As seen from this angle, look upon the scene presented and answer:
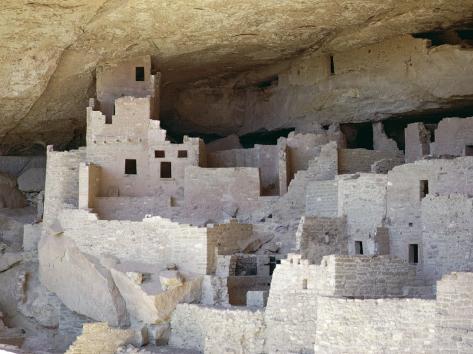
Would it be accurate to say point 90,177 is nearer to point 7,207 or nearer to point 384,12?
point 7,207

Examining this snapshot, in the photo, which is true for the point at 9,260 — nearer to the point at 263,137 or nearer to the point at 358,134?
the point at 263,137

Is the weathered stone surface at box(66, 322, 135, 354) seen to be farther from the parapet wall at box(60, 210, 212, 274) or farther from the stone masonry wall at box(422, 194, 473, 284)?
the stone masonry wall at box(422, 194, 473, 284)

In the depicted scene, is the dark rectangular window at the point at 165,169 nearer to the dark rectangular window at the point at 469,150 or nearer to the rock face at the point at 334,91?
the rock face at the point at 334,91

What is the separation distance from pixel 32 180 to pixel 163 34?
7.26 metres

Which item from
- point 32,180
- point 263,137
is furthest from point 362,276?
point 32,180

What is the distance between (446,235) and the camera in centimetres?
1481

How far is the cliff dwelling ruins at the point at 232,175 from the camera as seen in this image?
1448 cm

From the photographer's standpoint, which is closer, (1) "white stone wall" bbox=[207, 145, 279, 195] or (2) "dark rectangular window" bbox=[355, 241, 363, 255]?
(2) "dark rectangular window" bbox=[355, 241, 363, 255]

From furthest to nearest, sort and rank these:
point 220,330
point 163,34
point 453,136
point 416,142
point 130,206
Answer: point 130,206
point 416,142
point 163,34
point 453,136
point 220,330

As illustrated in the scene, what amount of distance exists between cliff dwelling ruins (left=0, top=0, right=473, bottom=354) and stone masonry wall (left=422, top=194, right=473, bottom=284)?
0.04 meters

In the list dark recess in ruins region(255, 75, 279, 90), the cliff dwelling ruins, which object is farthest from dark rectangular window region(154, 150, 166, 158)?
dark recess in ruins region(255, 75, 279, 90)

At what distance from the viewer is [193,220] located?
19.7 metres

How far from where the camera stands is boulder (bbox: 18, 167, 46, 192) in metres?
24.6

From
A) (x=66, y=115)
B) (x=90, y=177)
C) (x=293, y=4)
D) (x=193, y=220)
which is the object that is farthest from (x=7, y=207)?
(x=293, y=4)
